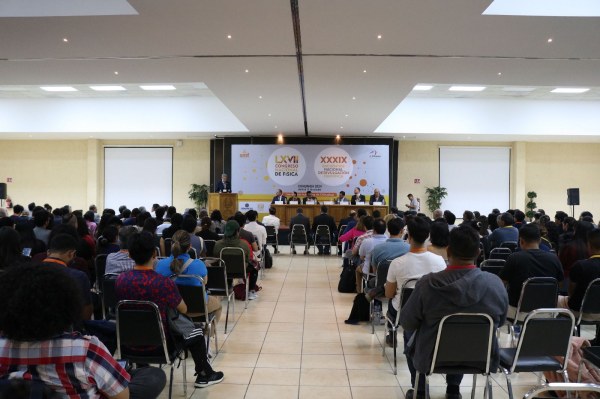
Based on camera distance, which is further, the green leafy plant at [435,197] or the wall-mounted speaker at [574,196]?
the green leafy plant at [435,197]

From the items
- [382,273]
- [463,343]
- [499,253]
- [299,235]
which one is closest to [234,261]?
[382,273]

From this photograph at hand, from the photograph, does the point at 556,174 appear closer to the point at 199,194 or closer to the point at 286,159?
the point at 286,159

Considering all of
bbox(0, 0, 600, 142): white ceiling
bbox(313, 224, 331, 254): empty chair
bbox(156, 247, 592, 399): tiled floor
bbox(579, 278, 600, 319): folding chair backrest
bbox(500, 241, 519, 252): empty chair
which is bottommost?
bbox(156, 247, 592, 399): tiled floor

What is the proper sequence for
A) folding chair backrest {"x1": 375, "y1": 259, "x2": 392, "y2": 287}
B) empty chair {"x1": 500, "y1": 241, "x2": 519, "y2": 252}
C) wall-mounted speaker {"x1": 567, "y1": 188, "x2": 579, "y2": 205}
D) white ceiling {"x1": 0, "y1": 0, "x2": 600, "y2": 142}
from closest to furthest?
folding chair backrest {"x1": 375, "y1": 259, "x2": 392, "y2": 287}, white ceiling {"x1": 0, "y1": 0, "x2": 600, "y2": 142}, empty chair {"x1": 500, "y1": 241, "x2": 519, "y2": 252}, wall-mounted speaker {"x1": 567, "y1": 188, "x2": 579, "y2": 205}

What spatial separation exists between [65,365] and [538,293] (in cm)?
366

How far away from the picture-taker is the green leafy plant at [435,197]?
18.0 metres

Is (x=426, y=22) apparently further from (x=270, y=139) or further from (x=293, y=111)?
(x=270, y=139)

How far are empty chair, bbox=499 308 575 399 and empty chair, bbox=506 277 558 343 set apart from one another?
0.97 meters

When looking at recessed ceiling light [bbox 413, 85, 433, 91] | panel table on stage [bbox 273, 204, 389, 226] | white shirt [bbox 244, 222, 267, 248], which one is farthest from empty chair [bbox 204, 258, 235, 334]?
recessed ceiling light [bbox 413, 85, 433, 91]

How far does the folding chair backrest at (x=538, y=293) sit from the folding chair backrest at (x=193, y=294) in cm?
267

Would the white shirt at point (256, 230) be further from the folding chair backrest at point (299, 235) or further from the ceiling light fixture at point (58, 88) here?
the ceiling light fixture at point (58, 88)

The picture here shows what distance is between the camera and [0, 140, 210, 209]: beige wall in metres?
18.8

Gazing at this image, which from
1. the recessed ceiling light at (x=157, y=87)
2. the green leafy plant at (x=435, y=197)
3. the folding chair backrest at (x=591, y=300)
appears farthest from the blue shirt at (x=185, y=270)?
the green leafy plant at (x=435, y=197)

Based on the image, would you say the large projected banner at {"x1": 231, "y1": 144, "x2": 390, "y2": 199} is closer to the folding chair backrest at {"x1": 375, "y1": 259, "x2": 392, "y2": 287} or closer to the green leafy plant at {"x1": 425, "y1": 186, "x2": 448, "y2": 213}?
the green leafy plant at {"x1": 425, "y1": 186, "x2": 448, "y2": 213}
